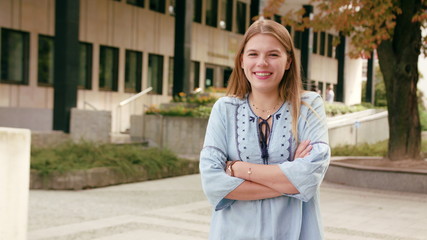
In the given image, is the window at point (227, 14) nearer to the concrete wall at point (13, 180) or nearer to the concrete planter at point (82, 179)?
the concrete planter at point (82, 179)

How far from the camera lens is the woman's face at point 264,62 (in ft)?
9.77

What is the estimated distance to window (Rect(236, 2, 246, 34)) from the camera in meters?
37.2

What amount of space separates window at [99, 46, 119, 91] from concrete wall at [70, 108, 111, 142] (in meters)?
7.64

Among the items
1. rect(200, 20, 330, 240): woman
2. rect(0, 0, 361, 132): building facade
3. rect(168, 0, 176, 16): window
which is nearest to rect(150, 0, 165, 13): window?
rect(0, 0, 361, 132): building facade

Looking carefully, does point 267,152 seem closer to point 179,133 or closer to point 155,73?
point 179,133

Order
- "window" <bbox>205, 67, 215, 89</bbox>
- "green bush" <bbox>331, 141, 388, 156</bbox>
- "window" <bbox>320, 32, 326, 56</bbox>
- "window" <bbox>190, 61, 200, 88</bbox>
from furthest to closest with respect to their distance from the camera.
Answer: "window" <bbox>320, 32, 326, 56</bbox> → "window" <bbox>205, 67, 215, 89</bbox> → "window" <bbox>190, 61, 200, 88</bbox> → "green bush" <bbox>331, 141, 388, 156</bbox>

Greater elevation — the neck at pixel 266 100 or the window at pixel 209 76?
the window at pixel 209 76

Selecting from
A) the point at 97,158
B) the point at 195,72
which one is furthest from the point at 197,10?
the point at 97,158

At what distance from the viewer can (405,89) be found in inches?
578

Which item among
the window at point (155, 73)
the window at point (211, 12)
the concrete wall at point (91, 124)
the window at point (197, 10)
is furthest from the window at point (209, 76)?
the concrete wall at point (91, 124)

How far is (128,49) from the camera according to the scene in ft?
95.1

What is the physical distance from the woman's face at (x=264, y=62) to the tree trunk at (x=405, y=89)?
40.0 feet

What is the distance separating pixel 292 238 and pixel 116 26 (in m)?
25.9

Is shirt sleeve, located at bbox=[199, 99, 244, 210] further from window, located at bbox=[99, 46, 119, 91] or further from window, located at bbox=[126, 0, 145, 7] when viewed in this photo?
window, located at bbox=[126, 0, 145, 7]
